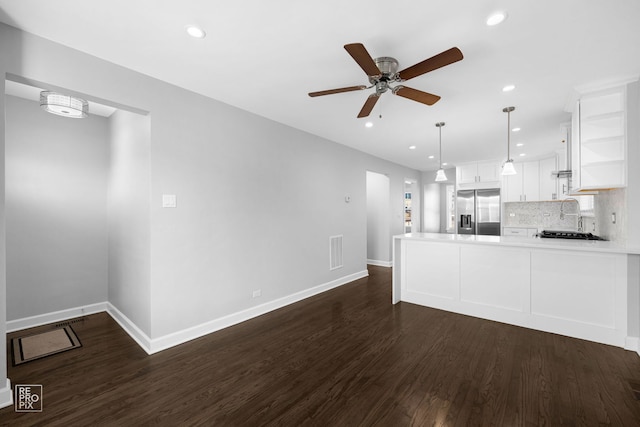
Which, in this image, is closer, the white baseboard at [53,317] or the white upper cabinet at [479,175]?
the white baseboard at [53,317]

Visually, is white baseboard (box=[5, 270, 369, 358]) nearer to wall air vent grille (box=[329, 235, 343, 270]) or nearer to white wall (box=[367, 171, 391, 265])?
wall air vent grille (box=[329, 235, 343, 270])

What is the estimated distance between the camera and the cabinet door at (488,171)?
21.6 ft

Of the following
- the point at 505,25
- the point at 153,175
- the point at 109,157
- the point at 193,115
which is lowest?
the point at 153,175

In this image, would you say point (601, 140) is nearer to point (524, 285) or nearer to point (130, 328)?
point (524, 285)

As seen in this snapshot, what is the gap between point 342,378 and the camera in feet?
7.15

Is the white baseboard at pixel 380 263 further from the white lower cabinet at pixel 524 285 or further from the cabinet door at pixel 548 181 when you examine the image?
the cabinet door at pixel 548 181

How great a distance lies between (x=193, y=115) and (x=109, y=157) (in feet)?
5.72

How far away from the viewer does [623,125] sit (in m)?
2.66

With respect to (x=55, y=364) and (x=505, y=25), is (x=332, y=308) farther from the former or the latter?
(x=505, y=25)

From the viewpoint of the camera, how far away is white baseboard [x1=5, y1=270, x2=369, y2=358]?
106 inches

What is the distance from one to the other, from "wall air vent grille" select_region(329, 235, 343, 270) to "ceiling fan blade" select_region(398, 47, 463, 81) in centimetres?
315

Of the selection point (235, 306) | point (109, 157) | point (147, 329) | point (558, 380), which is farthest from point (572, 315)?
point (109, 157)

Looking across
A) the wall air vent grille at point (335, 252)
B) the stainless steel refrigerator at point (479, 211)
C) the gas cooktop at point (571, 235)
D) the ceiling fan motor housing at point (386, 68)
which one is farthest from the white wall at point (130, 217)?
the stainless steel refrigerator at point (479, 211)

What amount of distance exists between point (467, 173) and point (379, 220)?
2.73 m
